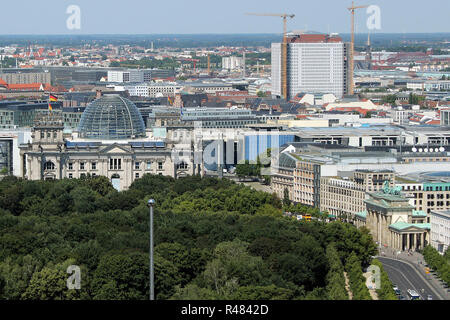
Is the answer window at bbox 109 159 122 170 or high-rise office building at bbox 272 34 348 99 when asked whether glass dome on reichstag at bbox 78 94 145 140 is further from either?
high-rise office building at bbox 272 34 348 99

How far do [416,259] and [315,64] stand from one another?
4058 inches

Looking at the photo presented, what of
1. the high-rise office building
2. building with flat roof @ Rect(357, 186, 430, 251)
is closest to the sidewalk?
building with flat roof @ Rect(357, 186, 430, 251)

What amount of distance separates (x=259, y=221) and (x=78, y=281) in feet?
58.5

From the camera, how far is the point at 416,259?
205ft

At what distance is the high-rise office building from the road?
10232 centimetres

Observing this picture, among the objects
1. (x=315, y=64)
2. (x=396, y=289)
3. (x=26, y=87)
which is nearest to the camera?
(x=396, y=289)

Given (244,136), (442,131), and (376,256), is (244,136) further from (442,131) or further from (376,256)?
(376,256)

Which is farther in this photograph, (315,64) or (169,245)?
(315,64)

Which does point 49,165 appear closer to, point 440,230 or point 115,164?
point 115,164

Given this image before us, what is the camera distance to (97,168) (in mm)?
89688

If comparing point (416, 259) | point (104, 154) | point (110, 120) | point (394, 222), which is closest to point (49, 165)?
point (104, 154)

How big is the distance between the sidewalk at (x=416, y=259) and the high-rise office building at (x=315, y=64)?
324 ft

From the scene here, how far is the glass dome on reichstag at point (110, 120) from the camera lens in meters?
90.5

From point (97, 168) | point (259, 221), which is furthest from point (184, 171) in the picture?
point (259, 221)
